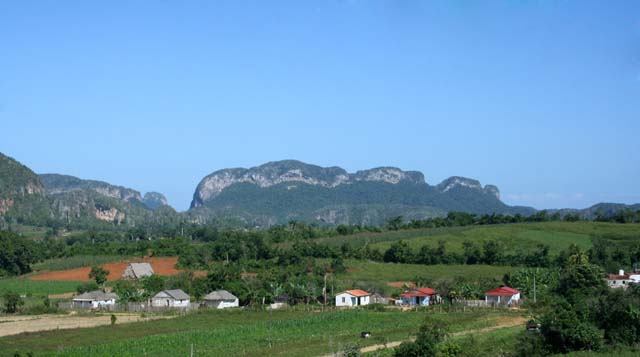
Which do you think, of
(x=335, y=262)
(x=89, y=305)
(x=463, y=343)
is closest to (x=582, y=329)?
(x=463, y=343)

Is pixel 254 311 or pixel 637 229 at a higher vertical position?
pixel 637 229

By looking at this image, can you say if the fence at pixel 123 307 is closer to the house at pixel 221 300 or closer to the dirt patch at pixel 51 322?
the house at pixel 221 300

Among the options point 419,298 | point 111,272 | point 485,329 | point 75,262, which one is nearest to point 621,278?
point 419,298

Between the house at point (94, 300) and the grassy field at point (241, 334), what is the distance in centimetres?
1110

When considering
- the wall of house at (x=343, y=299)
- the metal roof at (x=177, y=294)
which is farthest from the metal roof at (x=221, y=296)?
the wall of house at (x=343, y=299)

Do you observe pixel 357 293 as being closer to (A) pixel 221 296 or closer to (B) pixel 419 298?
(B) pixel 419 298

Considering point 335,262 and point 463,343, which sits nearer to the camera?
point 463,343

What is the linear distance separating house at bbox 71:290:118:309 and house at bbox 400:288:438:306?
931 inches

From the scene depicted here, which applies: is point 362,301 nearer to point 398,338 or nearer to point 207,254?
point 398,338

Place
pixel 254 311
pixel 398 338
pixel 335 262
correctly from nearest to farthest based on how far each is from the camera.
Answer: pixel 398 338, pixel 254 311, pixel 335 262

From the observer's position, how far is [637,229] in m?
104

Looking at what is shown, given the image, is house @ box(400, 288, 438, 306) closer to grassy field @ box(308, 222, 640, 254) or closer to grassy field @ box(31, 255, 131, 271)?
grassy field @ box(308, 222, 640, 254)

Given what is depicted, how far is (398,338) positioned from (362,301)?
989 inches

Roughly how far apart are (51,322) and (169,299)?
14208mm
